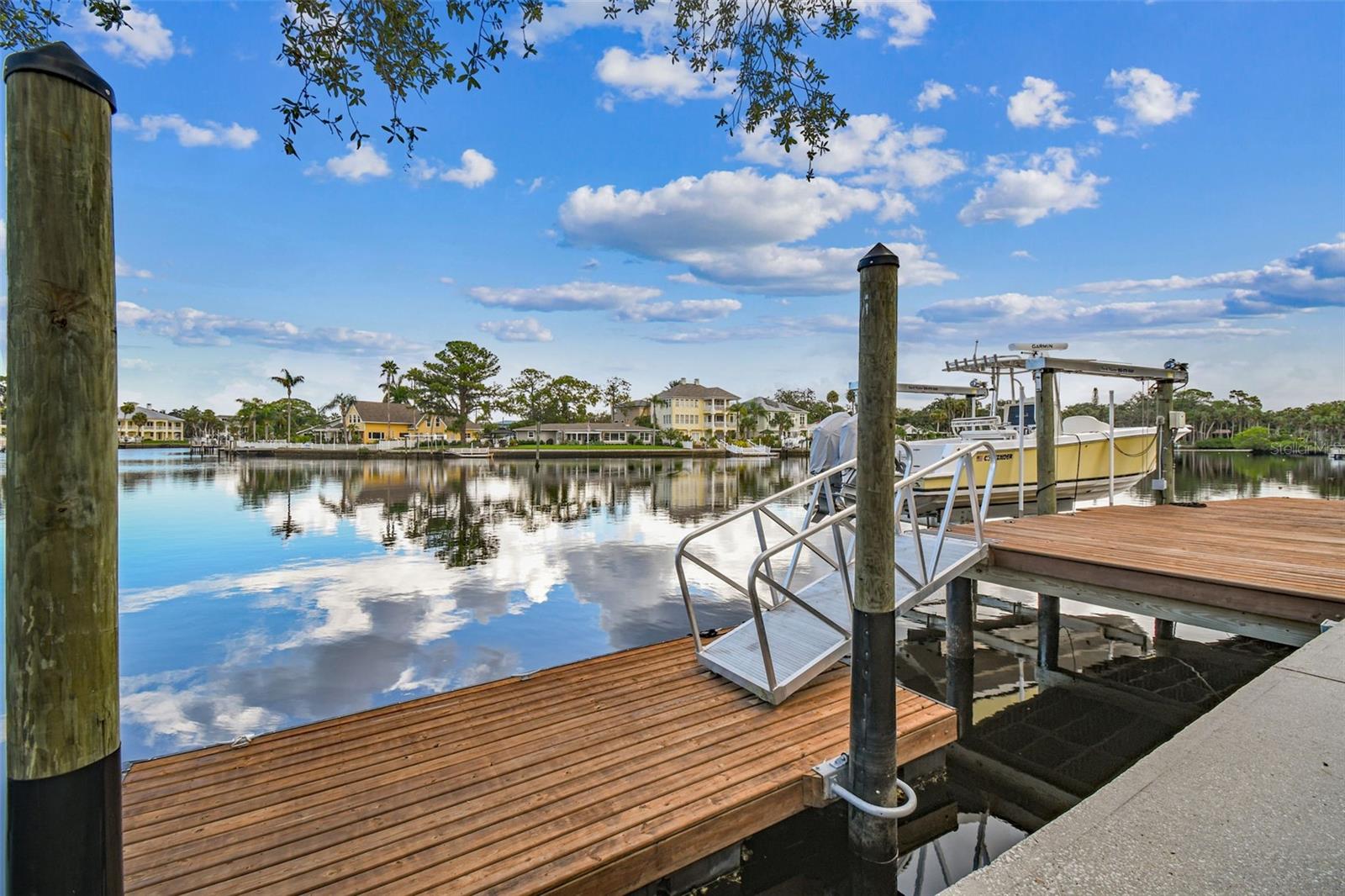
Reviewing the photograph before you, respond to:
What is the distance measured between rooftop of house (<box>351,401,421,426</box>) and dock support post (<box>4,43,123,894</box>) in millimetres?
92196

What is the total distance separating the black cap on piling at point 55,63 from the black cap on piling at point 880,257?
301 cm

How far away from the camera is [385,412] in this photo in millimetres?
90188

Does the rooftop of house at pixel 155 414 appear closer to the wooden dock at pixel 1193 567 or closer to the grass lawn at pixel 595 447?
the grass lawn at pixel 595 447

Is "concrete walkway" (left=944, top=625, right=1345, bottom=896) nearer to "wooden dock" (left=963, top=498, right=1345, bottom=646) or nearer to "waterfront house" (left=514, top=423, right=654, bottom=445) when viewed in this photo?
"wooden dock" (left=963, top=498, right=1345, bottom=646)

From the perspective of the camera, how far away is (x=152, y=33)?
3.87 m

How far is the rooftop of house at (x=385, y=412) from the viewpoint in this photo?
88.4 metres

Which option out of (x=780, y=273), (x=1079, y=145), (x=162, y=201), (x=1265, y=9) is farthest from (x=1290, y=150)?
(x=162, y=201)

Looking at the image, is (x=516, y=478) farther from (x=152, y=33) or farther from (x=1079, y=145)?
(x=152, y=33)

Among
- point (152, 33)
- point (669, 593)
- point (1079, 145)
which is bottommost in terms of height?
point (669, 593)

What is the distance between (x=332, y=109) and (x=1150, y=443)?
15.3 meters

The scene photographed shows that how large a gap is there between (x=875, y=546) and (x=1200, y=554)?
14.9ft

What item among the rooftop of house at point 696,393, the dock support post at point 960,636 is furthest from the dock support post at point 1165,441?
the rooftop of house at point 696,393

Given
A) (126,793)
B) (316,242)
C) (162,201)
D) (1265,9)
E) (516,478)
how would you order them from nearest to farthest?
(126,793) < (162,201) < (1265,9) < (316,242) < (516,478)

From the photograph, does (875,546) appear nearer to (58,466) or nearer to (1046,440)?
(58,466)
